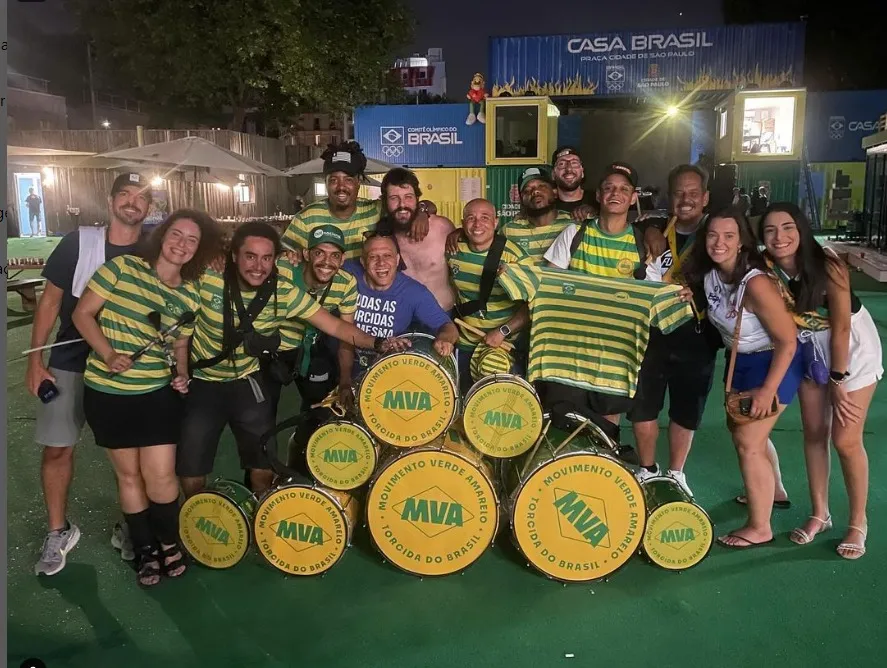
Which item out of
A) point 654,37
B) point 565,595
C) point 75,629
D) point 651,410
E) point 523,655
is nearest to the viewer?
point 523,655

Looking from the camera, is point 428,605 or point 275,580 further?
point 275,580

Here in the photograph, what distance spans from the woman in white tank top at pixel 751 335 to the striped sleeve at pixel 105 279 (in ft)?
9.92

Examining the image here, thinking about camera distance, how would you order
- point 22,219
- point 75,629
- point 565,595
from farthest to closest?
point 22,219, point 565,595, point 75,629

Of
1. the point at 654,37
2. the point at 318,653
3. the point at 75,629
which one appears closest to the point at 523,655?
the point at 318,653

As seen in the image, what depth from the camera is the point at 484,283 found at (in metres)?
4.17

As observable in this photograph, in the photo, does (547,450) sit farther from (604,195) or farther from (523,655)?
(604,195)

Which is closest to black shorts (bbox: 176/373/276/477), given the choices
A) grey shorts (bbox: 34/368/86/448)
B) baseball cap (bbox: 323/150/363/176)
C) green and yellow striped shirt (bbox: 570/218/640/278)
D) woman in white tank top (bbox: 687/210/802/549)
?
grey shorts (bbox: 34/368/86/448)

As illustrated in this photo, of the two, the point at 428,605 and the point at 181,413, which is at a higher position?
the point at 181,413

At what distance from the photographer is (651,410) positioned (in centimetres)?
446

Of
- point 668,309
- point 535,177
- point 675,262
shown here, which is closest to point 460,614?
point 668,309

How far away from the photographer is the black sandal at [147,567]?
12.1ft

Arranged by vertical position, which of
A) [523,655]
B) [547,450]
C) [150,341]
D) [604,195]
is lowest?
[523,655]

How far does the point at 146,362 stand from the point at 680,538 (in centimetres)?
292

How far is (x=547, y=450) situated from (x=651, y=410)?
105cm
